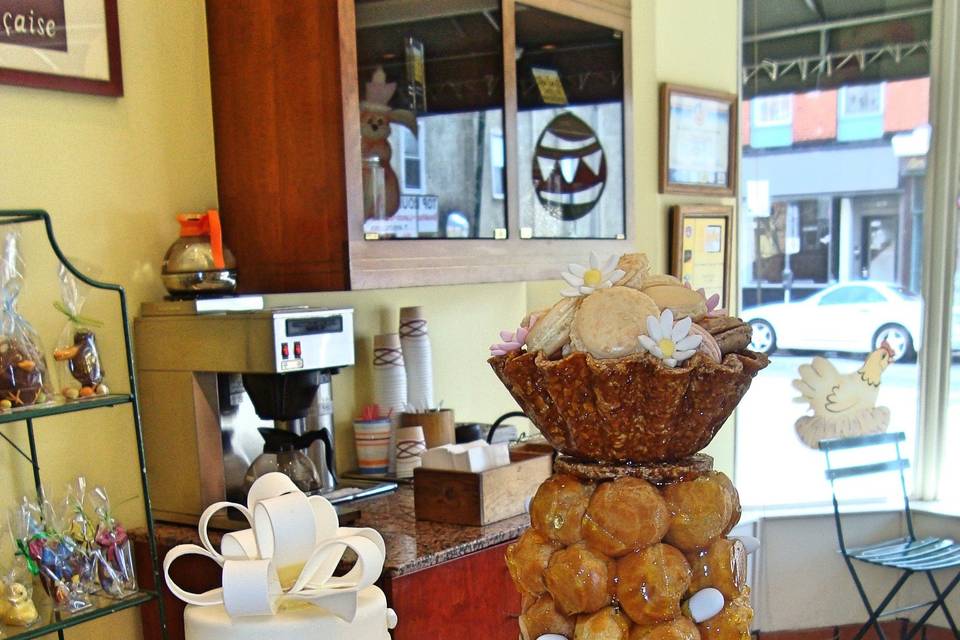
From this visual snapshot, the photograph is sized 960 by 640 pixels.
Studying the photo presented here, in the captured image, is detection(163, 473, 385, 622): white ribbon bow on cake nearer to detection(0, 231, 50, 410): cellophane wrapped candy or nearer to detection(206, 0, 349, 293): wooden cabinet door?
detection(0, 231, 50, 410): cellophane wrapped candy

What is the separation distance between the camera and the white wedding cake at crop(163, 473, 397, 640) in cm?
90

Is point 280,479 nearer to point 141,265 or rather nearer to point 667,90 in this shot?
point 141,265

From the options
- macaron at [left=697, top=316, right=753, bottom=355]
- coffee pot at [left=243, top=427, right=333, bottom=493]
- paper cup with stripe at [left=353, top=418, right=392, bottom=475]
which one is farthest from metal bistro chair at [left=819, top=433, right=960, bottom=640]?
macaron at [left=697, top=316, right=753, bottom=355]

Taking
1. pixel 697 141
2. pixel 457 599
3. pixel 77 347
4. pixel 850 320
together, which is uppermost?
pixel 697 141

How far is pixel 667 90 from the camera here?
3.32m

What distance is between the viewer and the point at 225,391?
2.03m

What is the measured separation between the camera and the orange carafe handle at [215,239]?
196 cm

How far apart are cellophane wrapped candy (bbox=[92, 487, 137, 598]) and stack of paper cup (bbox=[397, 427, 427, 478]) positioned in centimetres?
78

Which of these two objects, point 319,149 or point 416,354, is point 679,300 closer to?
point 319,149

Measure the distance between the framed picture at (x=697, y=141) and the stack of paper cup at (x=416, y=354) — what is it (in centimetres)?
126

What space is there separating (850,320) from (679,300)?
3.07 metres

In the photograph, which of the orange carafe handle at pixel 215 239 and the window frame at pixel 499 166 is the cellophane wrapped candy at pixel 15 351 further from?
the window frame at pixel 499 166

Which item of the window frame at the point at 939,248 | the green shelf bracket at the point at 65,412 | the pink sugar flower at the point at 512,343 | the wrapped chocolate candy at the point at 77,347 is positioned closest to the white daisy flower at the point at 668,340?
the pink sugar flower at the point at 512,343

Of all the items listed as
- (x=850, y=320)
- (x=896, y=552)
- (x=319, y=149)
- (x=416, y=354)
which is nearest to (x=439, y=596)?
(x=416, y=354)
